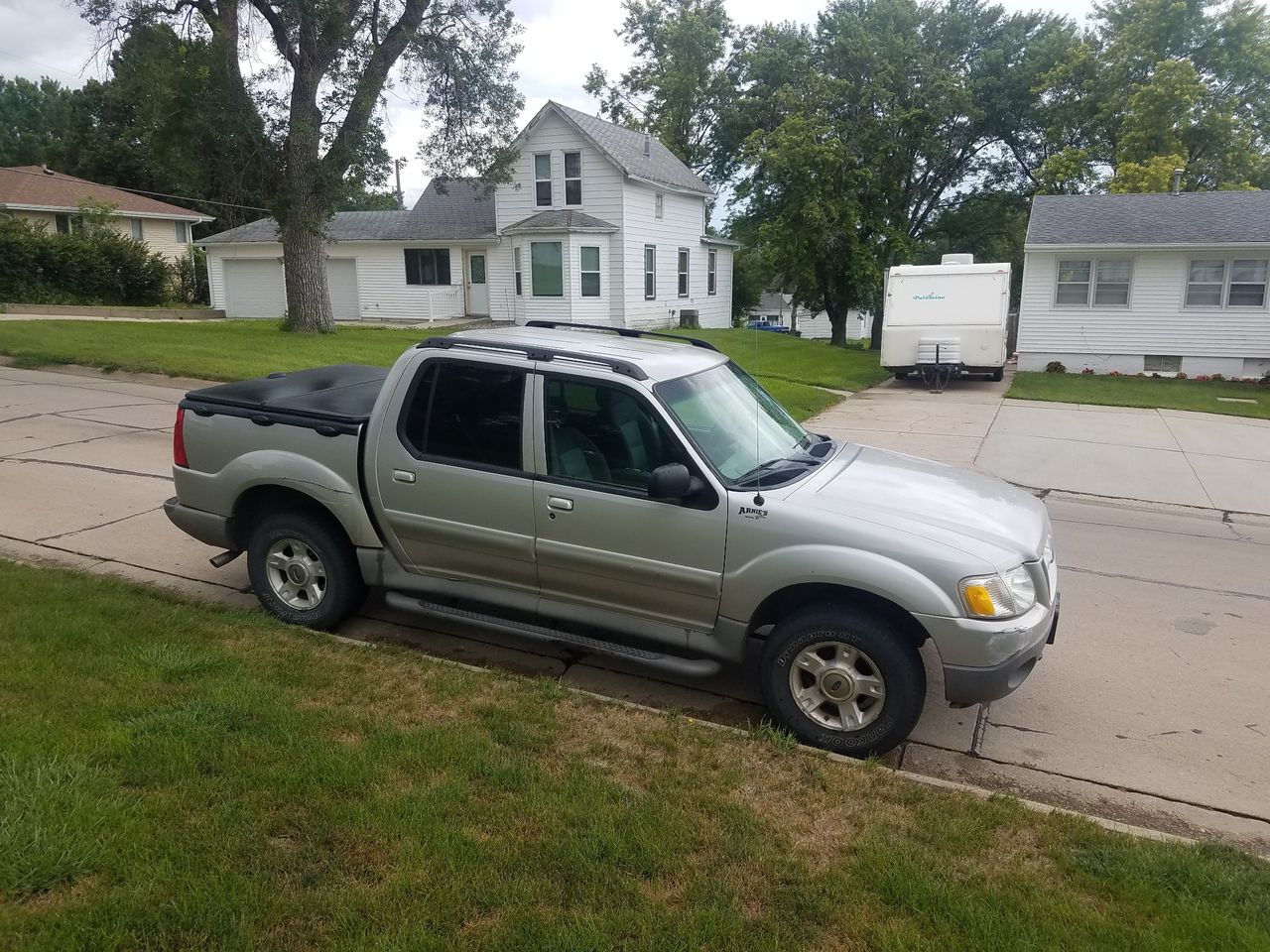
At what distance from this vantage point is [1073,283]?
79.9 ft

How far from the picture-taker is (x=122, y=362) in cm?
1584

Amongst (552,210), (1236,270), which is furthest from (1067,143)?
(552,210)

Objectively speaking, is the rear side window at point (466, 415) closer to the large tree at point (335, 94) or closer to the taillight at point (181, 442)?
the taillight at point (181, 442)

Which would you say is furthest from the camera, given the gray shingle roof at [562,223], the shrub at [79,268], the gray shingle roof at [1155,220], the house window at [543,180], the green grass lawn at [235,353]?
the shrub at [79,268]

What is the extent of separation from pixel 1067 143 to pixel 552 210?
2219 cm

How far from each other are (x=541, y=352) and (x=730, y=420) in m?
1.08

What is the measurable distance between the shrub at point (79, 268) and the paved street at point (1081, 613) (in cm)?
2152

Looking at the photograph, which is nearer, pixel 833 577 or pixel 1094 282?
pixel 833 577

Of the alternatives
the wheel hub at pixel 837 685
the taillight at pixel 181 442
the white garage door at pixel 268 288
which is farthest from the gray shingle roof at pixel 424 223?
the wheel hub at pixel 837 685

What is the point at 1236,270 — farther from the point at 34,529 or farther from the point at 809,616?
the point at 34,529

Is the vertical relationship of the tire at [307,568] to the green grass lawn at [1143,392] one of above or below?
above

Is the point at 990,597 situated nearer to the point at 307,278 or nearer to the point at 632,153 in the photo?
the point at 307,278

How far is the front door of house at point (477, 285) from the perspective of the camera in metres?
30.7

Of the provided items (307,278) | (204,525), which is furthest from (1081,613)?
(307,278)
